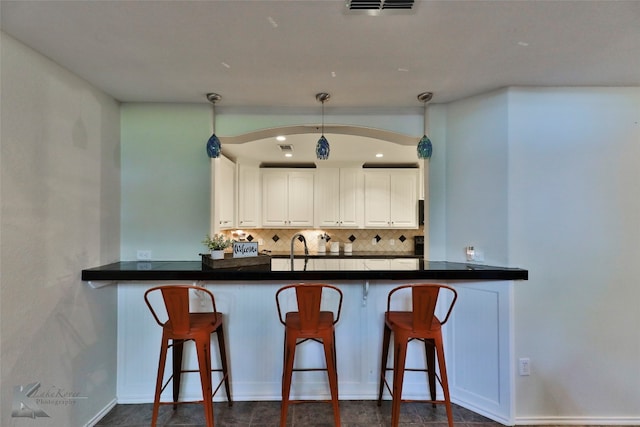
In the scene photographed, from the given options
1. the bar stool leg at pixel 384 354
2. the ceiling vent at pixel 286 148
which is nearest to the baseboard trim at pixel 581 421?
the bar stool leg at pixel 384 354

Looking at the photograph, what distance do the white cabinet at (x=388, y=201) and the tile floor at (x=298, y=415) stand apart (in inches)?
103

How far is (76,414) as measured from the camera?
1.80m

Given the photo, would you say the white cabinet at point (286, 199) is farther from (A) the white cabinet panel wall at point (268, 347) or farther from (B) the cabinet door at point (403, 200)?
(A) the white cabinet panel wall at point (268, 347)

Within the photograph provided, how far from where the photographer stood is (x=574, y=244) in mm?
1986

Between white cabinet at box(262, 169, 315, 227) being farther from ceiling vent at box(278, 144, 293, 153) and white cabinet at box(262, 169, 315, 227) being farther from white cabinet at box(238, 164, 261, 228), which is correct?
ceiling vent at box(278, 144, 293, 153)

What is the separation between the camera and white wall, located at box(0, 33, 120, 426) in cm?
144

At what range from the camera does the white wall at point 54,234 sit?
4.73ft

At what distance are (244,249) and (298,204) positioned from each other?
2240 mm

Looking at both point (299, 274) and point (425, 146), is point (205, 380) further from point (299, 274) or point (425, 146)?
point (425, 146)

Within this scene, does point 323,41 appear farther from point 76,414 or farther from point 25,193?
point 76,414

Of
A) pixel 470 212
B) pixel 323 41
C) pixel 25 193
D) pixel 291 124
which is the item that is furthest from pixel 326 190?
pixel 25 193

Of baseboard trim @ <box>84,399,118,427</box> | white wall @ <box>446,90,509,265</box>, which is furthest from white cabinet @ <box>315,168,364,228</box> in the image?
baseboard trim @ <box>84,399,118,427</box>

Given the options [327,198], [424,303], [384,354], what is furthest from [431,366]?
[327,198]

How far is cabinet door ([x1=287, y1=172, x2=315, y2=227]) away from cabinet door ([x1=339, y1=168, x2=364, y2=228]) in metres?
0.50
